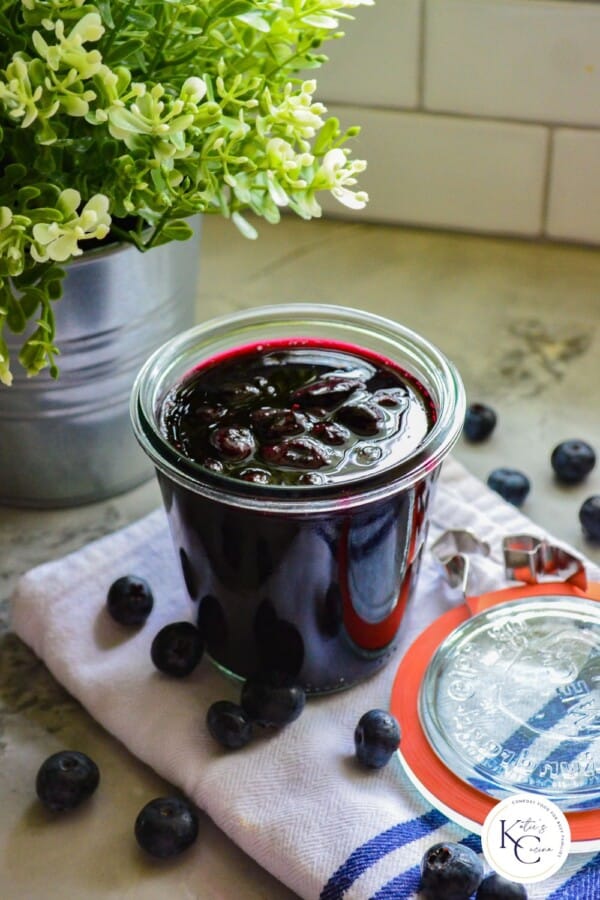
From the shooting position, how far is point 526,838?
67 centimetres

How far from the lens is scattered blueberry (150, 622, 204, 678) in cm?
80

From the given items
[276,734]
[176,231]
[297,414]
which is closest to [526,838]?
[276,734]

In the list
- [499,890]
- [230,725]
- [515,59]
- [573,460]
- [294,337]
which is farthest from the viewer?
[515,59]

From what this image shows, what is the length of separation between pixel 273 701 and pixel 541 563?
22 cm

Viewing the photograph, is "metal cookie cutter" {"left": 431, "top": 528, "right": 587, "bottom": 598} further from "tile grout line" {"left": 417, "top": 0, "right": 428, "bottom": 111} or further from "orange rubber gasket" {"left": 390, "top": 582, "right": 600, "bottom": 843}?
"tile grout line" {"left": 417, "top": 0, "right": 428, "bottom": 111}

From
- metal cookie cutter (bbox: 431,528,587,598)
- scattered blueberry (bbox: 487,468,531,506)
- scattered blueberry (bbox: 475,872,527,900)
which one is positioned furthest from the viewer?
scattered blueberry (bbox: 487,468,531,506)

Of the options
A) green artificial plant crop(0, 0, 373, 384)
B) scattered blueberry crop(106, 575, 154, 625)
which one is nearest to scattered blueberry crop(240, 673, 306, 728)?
scattered blueberry crop(106, 575, 154, 625)

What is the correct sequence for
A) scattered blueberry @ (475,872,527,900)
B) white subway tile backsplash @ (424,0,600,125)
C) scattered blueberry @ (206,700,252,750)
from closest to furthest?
scattered blueberry @ (475,872,527,900), scattered blueberry @ (206,700,252,750), white subway tile backsplash @ (424,0,600,125)

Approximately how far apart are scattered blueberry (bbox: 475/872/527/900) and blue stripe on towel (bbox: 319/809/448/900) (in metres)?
0.05

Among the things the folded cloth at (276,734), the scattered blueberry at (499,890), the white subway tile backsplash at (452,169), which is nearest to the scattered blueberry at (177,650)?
the folded cloth at (276,734)

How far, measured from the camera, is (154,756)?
0.75 meters

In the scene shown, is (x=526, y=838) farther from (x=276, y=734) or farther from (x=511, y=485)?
(x=511, y=485)

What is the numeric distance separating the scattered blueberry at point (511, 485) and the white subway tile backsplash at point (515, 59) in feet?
1.36

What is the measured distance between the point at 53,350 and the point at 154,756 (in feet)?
0.83
